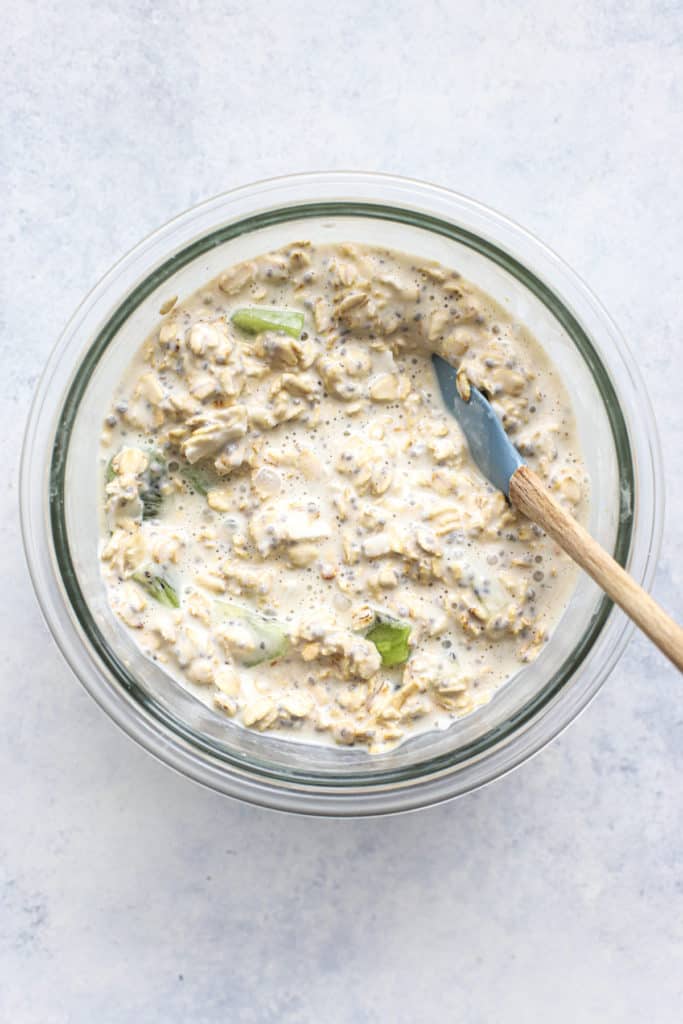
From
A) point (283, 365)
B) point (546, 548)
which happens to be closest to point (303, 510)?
point (283, 365)

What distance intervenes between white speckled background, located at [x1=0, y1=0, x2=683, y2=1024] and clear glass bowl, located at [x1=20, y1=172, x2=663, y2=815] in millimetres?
134

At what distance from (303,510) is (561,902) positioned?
0.65 m

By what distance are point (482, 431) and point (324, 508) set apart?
21 cm

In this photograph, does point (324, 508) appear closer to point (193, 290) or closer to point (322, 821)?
point (193, 290)

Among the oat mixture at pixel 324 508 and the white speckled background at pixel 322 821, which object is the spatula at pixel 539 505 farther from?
the white speckled background at pixel 322 821

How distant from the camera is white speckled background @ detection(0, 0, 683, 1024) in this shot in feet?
4.78

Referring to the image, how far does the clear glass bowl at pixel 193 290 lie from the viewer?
4.20 feet

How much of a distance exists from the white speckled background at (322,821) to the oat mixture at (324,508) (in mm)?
195

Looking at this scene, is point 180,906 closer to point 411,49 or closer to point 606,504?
point 606,504

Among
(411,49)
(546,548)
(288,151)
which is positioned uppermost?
→ (411,49)

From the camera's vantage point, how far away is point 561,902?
1496 mm

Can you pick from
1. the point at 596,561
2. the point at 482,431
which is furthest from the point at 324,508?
the point at 596,561

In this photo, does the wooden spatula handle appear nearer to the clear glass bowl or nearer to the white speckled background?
the clear glass bowl

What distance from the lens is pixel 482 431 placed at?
4.33 ft
